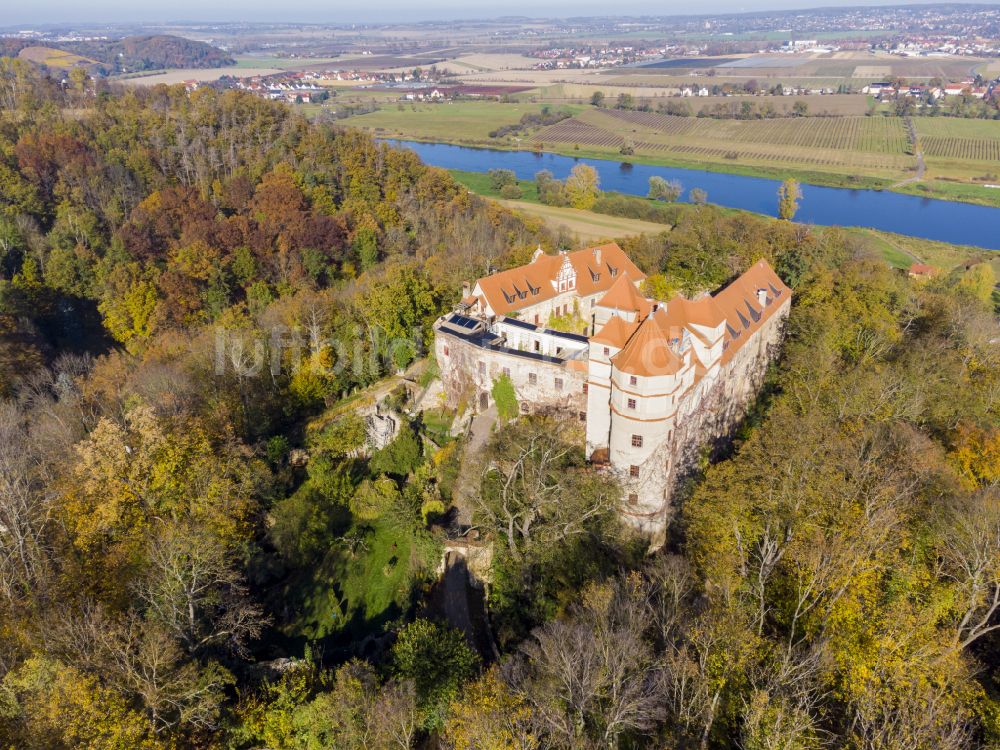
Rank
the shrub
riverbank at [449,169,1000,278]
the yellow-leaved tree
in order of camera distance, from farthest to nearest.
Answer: the shrub → riverbank at [449,169,1000,278] → the yellow-leaved tree

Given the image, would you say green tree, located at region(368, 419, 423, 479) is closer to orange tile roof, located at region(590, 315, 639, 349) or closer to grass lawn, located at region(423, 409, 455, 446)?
grass lawn, located at region(423, 409, 455, 446)

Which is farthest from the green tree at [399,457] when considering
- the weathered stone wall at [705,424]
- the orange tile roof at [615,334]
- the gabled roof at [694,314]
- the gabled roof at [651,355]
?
the gabled roof at [694,314]

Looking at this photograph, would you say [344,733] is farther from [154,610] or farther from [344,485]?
[344,485]

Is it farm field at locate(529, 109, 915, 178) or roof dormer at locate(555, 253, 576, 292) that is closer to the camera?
roof dormer at locate(555, 253, 576, 292)

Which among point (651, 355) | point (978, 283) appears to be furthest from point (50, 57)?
point (978, 283)

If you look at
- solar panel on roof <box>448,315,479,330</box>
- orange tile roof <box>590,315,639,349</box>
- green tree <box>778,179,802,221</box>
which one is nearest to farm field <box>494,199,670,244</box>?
green tree <box>778,179,802,221</box>

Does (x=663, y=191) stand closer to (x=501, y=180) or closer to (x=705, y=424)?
(x=501, y=180)

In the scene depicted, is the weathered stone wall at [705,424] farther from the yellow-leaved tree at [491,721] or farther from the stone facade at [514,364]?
the yellow-leaved tree at [491,721]
